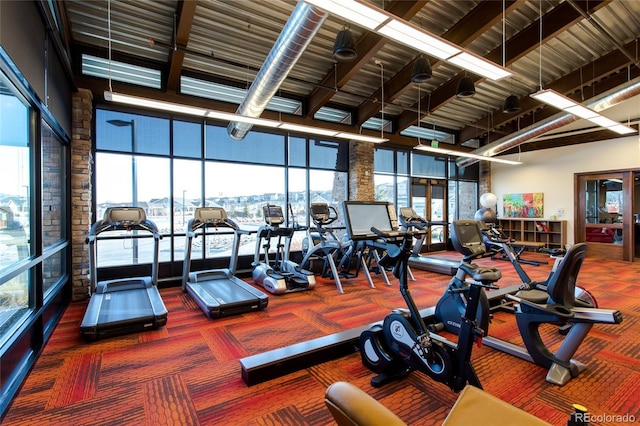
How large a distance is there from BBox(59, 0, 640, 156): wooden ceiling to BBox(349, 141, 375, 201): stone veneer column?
657 millimetres

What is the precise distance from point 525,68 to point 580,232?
17.1 feet

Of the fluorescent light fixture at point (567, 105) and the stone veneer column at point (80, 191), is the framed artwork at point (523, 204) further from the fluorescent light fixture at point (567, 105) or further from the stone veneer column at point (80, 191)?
the stone veneer column at point (80, 191)

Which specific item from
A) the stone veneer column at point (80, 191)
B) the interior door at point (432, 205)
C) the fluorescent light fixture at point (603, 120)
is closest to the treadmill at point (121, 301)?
the stone veneer column at point (80, 191)

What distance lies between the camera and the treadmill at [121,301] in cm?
357

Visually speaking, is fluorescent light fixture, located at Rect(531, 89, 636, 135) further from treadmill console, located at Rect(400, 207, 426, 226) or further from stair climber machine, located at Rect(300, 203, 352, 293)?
stair climber machine, located at Rect(300, 203, 352, 293)

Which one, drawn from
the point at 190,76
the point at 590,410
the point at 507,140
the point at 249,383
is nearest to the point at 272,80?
the point at 190,76

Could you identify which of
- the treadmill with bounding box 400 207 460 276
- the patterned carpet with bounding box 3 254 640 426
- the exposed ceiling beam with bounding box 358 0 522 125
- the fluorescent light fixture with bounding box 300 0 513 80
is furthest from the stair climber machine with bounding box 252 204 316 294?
the exposed ceiling beam with bounding box 358 0 522 125

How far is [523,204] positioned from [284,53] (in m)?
9.78

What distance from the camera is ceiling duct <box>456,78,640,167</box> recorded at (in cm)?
569

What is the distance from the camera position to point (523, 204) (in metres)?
10.5

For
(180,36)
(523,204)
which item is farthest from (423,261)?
(180,36)

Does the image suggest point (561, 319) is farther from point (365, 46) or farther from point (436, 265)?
point (365, 46)

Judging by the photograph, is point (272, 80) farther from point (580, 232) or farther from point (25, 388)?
point (580, 232)

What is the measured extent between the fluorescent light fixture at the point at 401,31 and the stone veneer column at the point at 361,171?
4389 millimetres
